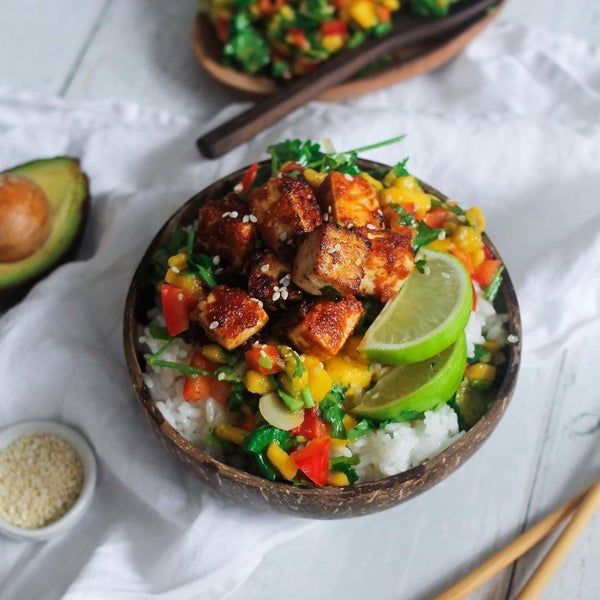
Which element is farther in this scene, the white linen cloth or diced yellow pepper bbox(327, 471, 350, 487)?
the white linen cloth

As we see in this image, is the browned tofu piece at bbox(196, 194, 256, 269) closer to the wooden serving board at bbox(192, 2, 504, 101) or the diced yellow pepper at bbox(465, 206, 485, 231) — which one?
the diced yellow pepper at bbox(465, 206, 485, 231)

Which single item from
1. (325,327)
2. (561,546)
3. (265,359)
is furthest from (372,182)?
(561,546)

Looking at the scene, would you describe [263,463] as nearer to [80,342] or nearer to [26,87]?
[80,342]

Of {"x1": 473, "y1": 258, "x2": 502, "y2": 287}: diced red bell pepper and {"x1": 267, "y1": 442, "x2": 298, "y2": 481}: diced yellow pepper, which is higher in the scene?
{"x1": 473, "y1": 258, "x2": 502, "y2": 287}: diced red bell pepper

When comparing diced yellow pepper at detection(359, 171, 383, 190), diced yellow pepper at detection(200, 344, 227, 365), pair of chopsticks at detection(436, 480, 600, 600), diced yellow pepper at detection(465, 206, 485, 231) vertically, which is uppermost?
diced yellow pepper at detection(465, 206, 485, 231)

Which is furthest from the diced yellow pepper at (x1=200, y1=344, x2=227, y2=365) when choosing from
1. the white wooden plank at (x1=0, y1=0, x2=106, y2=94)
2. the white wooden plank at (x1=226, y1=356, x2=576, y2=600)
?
the white wooden plank at (x1=0, y1=0, x2=106, y2=94)

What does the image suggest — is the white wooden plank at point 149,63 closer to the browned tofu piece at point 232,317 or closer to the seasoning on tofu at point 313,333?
the seasoning on tofu at point 313,333
